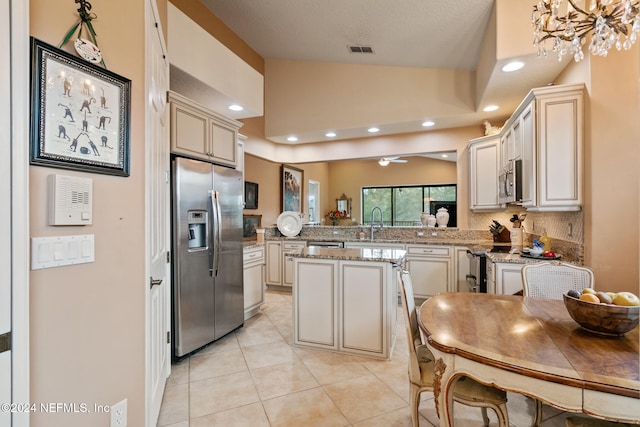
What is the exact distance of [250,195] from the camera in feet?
15.9

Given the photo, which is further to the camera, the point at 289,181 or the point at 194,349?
the point at 289,181

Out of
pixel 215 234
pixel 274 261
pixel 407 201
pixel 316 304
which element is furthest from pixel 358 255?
pixel 407 201

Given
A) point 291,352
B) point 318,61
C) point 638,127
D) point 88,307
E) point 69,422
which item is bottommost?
point 291,352

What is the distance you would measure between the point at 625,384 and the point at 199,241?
8.96 feet

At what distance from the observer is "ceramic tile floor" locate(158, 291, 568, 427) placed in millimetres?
1881

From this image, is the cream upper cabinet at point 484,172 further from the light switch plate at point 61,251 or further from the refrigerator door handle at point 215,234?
the light switch plate at point 61,251

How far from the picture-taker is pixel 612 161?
7.51 feet

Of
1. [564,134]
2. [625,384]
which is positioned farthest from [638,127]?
[625,384]

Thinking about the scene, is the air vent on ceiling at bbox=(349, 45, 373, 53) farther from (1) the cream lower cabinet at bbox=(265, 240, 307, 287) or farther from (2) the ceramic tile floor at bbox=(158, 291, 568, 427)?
(2) the ceramic tile floor at bbox=(158, 291, 568, 427)

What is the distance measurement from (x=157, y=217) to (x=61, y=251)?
80cm

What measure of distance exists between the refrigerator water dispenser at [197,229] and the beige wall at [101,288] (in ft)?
3.63
